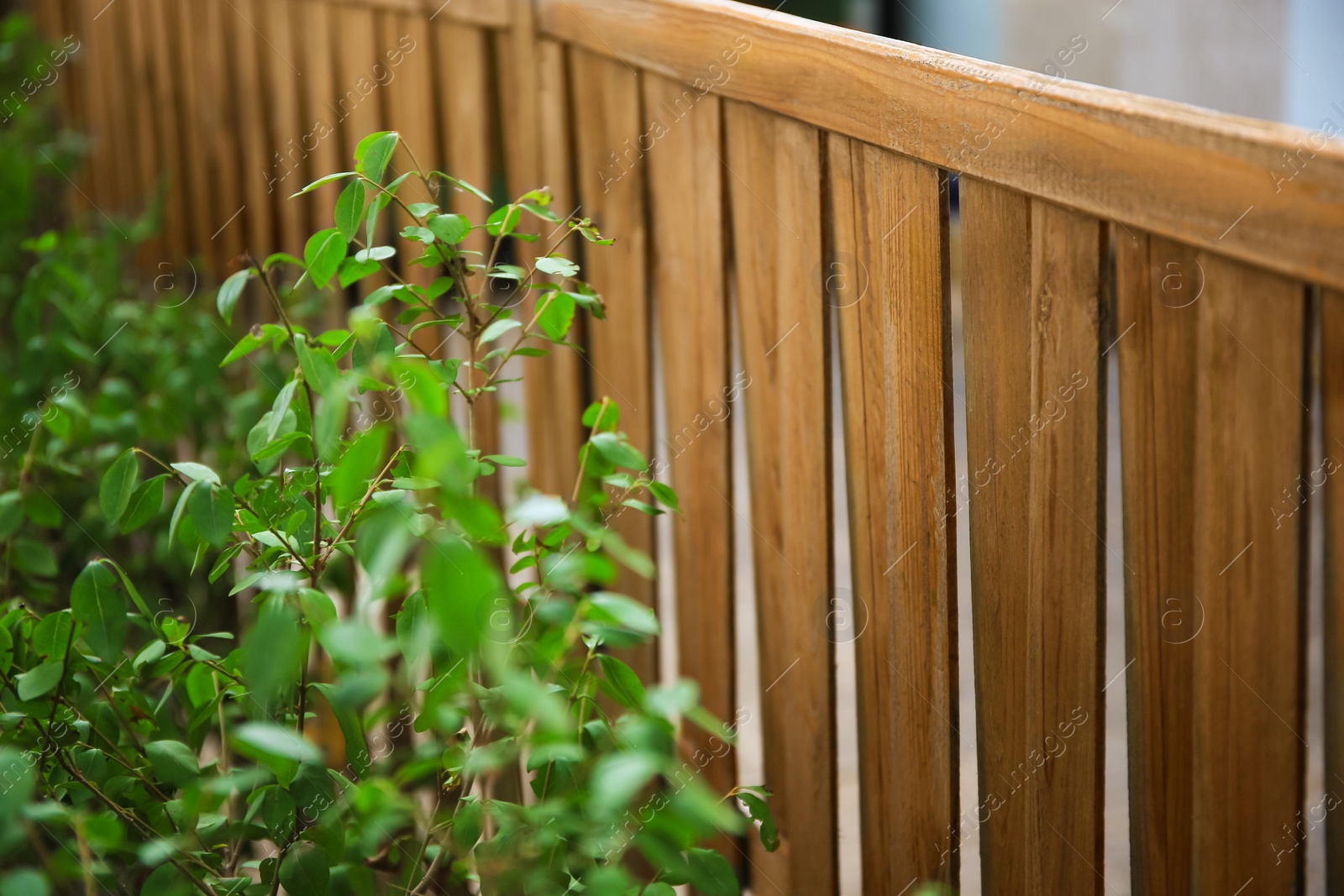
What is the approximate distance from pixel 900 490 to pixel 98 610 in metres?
0.71

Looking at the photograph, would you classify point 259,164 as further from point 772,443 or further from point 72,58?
point 772,443

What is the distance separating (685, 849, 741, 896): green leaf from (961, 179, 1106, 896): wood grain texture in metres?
0.34

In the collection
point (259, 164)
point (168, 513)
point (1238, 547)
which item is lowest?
point (168, 513)

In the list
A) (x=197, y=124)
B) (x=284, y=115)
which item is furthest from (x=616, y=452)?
(x=197, y=124)

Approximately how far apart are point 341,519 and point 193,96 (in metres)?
2.72

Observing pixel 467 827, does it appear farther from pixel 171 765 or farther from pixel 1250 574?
pixel 1250 574

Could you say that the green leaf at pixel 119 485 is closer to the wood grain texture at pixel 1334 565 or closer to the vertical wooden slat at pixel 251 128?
the wood grain texture at pixel 1334 565

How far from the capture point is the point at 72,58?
12.8 feet

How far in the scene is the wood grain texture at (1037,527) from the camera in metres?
0.92

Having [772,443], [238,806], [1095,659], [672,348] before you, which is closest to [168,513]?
[238,806]

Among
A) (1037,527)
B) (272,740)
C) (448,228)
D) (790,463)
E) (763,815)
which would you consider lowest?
(763,815)

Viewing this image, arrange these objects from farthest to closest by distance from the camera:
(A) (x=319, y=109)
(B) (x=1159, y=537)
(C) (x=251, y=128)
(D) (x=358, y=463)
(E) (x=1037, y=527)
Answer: (C) (x=251, y=128), (A) (x=319, y=109), (E) (x=1037, y=527), (B) (x=1159, y=537), (D) (x=358, y=463)

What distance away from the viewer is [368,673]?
0.56m

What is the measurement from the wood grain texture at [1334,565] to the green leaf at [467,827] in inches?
23.8
